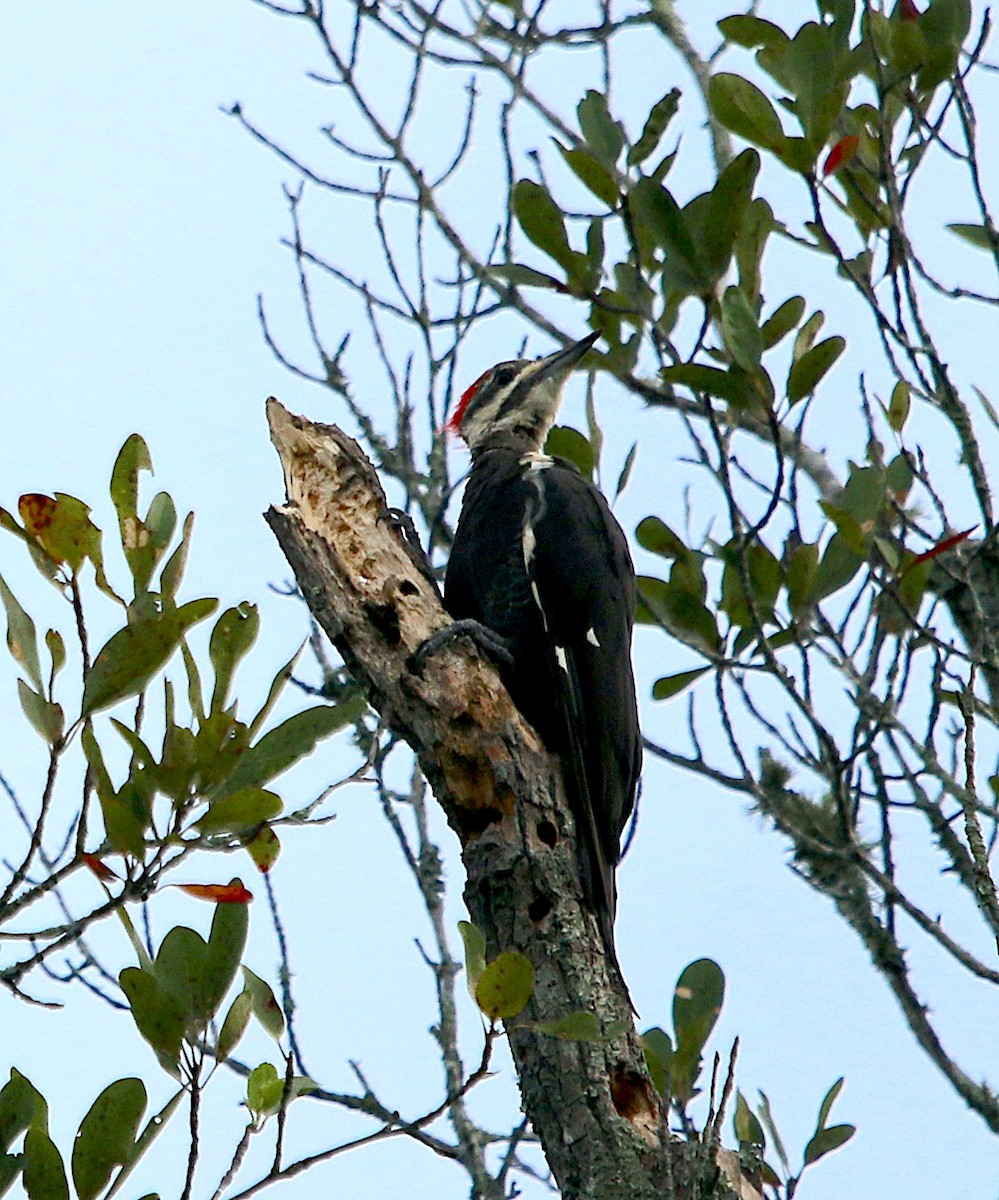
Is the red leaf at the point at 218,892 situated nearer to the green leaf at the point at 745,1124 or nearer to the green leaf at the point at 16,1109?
the green leaf at the point at 16,1109

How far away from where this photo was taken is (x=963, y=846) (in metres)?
3.23

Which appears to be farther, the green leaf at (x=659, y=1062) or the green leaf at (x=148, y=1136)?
the green leaf at (x=659, y=1062)

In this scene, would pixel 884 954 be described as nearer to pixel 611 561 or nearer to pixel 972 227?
pixel 611 561

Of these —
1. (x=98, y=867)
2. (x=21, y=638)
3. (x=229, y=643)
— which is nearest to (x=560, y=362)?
(x=229, y=643)

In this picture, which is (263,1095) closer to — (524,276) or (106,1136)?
(106,1136)

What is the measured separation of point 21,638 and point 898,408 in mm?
2058

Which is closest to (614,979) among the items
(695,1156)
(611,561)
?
(695,1156)

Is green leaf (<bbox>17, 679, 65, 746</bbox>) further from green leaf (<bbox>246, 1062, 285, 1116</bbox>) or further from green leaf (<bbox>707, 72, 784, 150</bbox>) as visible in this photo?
green leaf (<bbox>707, 72, 784, 150</bbox>)

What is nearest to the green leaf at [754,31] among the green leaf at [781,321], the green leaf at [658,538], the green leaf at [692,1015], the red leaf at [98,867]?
the green leaf at [781,321]

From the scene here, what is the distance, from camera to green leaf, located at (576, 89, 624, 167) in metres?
3.23

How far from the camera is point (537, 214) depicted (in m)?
3.24

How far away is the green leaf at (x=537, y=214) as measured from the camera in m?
3.24

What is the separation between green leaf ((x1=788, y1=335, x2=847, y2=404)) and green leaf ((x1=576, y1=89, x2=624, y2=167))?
2.02 ft

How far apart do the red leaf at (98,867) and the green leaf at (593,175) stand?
1905mm
